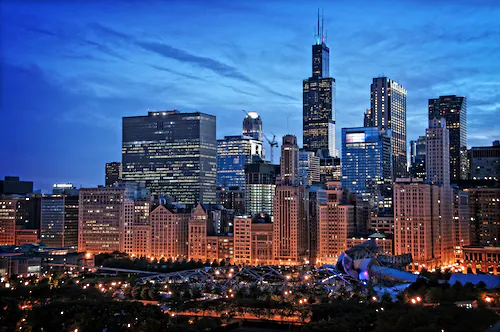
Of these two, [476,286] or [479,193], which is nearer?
[476,286]

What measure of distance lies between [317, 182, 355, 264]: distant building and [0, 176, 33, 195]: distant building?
8510 cm

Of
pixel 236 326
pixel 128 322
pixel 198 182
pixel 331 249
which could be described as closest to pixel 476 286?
pixel 236 326

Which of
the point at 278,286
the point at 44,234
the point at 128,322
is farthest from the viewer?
the point at 44,234

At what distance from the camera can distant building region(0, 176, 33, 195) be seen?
182m

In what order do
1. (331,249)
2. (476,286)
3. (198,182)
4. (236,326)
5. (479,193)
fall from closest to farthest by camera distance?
(236,326) → (476,286) → (331,249) → (479,193) → (198,182)

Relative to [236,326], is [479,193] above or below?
above

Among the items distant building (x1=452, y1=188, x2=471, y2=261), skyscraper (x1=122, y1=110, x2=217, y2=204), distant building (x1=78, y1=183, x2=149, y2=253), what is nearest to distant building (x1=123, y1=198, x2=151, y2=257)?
distant building (x1=78, y1=183, x2=149, y2=253)

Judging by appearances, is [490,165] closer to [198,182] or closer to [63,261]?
[198,182]

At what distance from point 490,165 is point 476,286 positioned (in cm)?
10194

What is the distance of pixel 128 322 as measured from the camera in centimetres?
6259

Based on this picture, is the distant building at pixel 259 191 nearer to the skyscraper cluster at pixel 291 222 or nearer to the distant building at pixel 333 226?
the skyscraper cluster at pixel 291 222

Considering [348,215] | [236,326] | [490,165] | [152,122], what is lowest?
[236,326]

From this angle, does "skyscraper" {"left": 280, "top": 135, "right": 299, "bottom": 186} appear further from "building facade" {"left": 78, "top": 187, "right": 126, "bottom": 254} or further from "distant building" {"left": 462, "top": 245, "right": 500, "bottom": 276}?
"distant building" {"left": 462, "top": 245, "right": 500, "bottom": 276}

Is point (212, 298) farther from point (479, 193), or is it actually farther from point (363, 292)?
point (479, 193)
